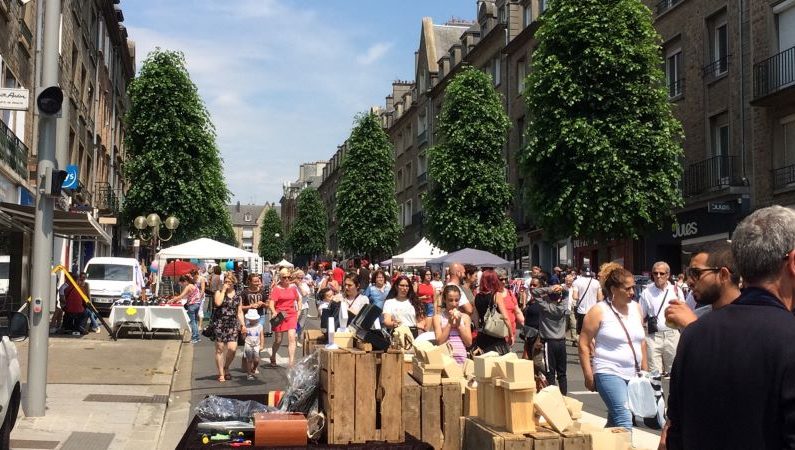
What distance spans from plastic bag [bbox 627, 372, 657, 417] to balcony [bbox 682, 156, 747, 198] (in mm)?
17467

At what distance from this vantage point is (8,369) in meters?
6.58

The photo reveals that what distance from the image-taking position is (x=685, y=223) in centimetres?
2547

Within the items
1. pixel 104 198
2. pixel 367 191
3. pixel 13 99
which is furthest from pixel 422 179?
pixel 13 99

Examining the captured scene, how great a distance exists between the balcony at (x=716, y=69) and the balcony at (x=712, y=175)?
228 centimetres

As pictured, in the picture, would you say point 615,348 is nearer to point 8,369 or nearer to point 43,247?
point 8,369

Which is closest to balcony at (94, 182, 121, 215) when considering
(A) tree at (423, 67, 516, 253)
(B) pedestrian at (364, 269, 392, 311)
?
(A) tree at (423, 67, 516, 253)

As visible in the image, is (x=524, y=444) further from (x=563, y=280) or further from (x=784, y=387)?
(x=563, y=280)

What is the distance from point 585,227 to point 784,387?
2123 cm

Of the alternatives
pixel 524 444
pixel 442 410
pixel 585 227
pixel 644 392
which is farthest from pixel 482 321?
pixel 585 227

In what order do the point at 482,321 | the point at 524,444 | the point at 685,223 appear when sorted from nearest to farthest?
1. the point at 524,444
2. the point at 482,321
3. the point at 685,223

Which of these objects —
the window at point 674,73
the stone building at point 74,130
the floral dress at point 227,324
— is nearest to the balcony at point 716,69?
the window at point 674,73

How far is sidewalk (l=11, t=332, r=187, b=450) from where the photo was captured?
843 cm

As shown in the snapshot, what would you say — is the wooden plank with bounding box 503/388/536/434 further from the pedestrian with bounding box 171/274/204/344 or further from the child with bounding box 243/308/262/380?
the pedestrian with bounding box 171/274/204/344

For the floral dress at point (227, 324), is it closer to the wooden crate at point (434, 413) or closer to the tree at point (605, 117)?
the wooden crate at point (434, 413)
